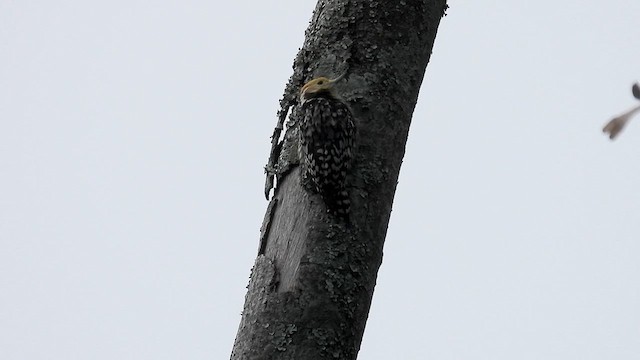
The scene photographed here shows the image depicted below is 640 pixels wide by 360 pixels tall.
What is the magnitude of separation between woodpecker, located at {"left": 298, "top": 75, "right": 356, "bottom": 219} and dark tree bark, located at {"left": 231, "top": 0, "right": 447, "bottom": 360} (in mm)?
42

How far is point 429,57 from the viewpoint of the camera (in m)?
3.41

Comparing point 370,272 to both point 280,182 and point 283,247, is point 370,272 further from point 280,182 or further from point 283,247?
point 280,182

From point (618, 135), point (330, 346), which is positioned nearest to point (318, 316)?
point (330, 346)

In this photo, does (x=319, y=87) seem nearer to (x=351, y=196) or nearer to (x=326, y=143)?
(x=326, y=143)

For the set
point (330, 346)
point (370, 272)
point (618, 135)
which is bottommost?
point (618, 135)

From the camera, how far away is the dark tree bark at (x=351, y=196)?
264cm

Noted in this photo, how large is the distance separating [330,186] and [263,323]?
2.00 feet

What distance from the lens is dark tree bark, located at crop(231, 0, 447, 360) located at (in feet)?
8.68

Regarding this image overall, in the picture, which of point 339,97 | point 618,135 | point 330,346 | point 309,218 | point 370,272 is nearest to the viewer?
point 618,135

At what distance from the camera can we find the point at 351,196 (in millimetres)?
2953

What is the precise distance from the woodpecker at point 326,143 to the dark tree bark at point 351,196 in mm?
42

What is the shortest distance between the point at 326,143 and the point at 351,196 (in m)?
0.41

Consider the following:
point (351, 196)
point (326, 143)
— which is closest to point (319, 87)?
point (326, 143)

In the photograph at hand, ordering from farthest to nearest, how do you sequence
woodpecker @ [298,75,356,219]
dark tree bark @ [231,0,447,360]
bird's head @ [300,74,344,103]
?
1. bird's head @ [300,74,344,103]
2. woodpecker @ [298,75,356,219]
3. dark tree bark @ [231,0,447,360]
